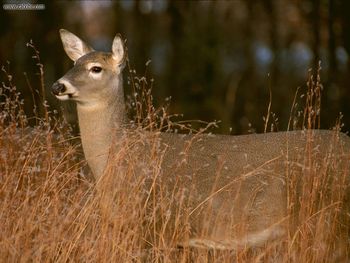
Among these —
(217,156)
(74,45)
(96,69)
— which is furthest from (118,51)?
(217,156)

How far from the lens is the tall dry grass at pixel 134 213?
16.9 ft

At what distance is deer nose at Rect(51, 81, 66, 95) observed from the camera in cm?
617

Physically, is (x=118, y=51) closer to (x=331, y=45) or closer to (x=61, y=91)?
(x=61, y=91)

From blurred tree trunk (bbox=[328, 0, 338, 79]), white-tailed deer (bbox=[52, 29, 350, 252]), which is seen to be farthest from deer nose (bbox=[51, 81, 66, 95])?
blurred tree trunk (bbox=[328, 0, 338, 79])

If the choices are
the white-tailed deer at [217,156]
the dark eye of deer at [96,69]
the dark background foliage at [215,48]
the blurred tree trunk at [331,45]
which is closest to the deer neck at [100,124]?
the white-tailed deer at [217,156]

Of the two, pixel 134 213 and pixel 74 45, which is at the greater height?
pixel 74 45

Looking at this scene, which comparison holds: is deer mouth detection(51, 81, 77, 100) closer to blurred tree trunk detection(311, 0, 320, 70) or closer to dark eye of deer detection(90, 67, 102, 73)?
dark eye of deer detection(90, 67, 102, 73)

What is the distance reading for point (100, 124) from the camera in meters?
6.47

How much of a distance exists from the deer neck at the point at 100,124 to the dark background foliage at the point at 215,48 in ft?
21.8

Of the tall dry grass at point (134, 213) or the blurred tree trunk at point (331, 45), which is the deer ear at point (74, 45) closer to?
the tall dry grass at point (134, 213)

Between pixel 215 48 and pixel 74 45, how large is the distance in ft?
30.4

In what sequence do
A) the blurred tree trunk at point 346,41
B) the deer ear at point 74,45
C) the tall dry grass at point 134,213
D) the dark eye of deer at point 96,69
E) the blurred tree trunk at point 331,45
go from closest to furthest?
the tall dry grass at point 134,213 < the dark eye of deer at point 96,69 < the deer ear at point 74,45 < the blurred tree trunk at point 346,41 < the blurred tree trunk at point 331,45

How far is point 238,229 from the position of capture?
5.62 metres

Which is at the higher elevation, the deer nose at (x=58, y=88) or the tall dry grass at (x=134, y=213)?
the deer nose at (x=58, y=88)
